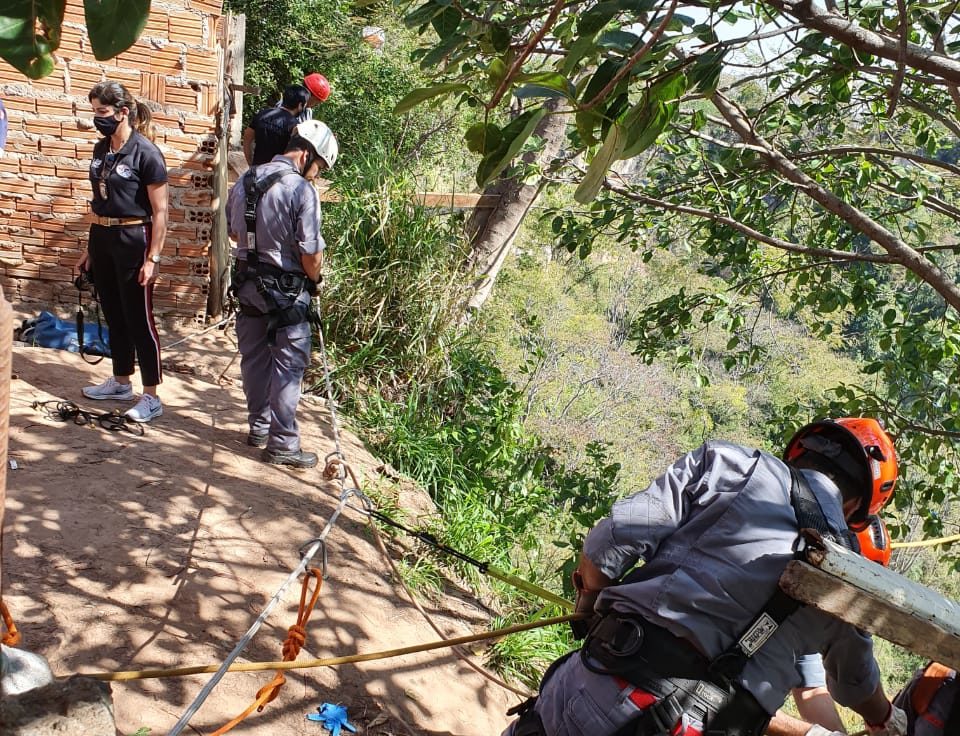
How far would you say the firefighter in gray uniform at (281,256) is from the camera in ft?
14.6

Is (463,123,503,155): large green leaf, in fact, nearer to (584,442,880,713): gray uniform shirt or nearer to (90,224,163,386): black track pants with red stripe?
(584,442,880,713): gray uniform shirt

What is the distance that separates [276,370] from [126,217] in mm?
1175

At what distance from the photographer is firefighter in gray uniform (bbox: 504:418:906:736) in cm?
202

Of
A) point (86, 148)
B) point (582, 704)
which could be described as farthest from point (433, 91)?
point (86, 148)

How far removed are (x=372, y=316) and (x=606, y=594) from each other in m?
4.87

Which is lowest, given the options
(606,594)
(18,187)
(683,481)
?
(18,187)

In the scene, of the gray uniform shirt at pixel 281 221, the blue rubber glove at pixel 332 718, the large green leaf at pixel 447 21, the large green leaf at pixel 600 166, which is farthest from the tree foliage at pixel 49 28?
the gray uniform shirt at pixel 281 221

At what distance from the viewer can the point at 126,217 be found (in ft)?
15.2

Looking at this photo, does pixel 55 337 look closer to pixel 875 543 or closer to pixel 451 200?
pixel 451 200

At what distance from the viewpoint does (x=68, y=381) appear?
548 centimetres

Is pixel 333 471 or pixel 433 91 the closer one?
pixel 433 91

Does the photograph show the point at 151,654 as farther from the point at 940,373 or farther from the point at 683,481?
the point at 940,373

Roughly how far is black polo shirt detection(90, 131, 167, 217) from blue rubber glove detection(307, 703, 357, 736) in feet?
9.54

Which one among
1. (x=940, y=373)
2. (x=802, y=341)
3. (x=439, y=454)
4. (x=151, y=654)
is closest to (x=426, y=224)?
(x=439, y=454)
